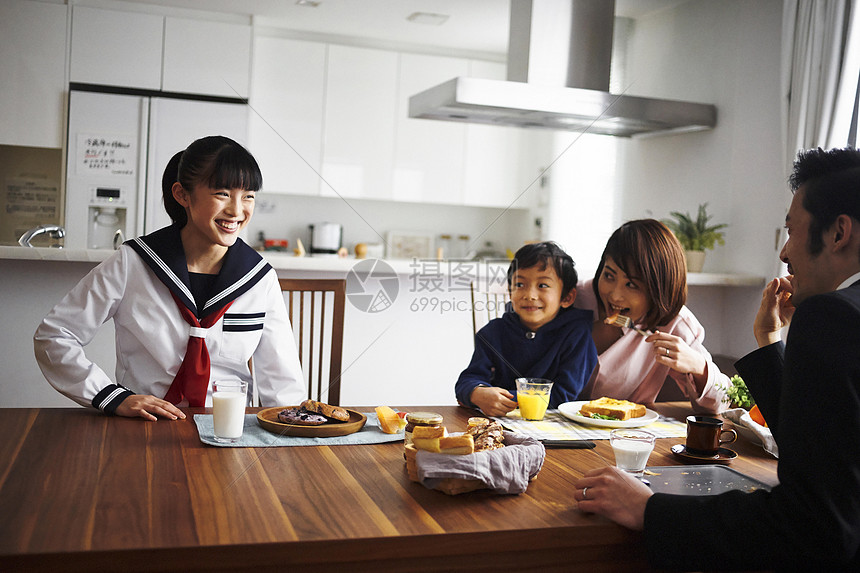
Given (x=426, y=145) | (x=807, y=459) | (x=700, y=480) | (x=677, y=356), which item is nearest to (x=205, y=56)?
(x=426, y=145)

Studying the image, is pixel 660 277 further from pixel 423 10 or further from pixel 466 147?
pixel 466 147

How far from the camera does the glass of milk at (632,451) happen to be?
127cm

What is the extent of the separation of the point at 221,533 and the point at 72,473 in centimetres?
35

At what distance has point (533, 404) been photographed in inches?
64.1

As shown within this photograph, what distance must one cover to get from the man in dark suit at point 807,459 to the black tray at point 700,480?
0.56 feet

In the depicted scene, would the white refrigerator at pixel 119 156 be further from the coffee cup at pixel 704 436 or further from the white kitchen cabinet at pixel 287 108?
the coffee cup at pixel 704 436

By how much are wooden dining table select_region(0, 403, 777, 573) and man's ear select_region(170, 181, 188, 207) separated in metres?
0.59

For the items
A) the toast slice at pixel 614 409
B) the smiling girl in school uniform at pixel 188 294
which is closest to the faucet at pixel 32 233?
the smiling girl in school uniform at pixel 188 294

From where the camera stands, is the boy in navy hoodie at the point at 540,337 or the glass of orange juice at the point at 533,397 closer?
the glass of orange juice at the point at 533,397

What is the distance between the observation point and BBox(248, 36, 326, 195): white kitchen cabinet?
16.2ft

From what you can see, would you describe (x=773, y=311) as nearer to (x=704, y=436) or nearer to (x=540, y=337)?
(x=704, y=436)

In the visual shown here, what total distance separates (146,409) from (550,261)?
3.30 ft

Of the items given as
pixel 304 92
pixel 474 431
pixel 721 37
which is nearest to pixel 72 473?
pixel 474 431

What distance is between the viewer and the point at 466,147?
17.9 ft
